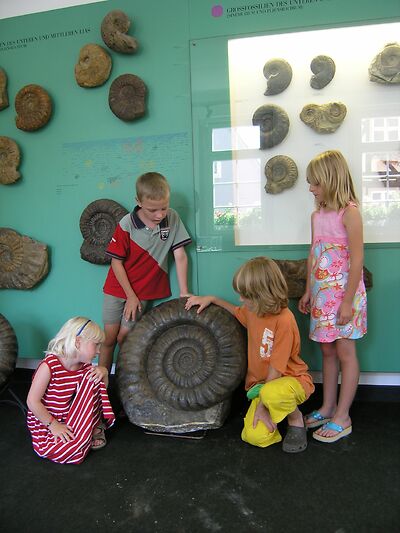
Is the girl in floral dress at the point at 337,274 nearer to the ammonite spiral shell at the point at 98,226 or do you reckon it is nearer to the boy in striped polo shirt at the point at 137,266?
the boy in striped polo shirt at the point at 137,266

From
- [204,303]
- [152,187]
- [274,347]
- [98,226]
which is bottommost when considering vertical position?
[274,347]

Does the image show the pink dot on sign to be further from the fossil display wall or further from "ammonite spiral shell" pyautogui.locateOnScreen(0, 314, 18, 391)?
"ammonite spiral shell" pyautogui.locateOnScreen(0, 314, 18, 391)

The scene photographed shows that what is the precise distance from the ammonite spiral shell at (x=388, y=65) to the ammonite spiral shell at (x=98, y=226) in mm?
1732

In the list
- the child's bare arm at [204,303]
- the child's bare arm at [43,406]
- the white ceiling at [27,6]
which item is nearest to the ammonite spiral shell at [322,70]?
the child's bare arm at [204,303]

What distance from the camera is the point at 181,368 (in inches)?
89.9

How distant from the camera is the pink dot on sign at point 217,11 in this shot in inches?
99.5

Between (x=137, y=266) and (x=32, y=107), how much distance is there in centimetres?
134

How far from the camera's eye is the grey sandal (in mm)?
2020

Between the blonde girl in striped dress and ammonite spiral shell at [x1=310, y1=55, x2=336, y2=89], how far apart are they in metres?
1.90

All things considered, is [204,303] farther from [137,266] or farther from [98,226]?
[98,226]

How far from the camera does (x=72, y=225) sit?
9.55ft

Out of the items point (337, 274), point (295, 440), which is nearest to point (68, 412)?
point (295, 440)

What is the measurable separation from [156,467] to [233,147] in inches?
73.5

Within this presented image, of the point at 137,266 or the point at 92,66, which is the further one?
the point at 92,66
